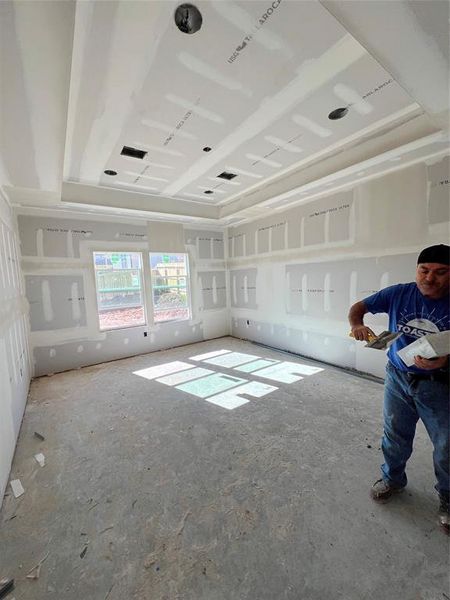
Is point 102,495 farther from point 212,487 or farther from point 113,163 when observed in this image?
point 113,163

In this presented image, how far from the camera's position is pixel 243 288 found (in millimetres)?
5305

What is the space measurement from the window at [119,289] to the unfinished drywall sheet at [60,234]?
312 mm

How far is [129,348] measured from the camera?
4566mm

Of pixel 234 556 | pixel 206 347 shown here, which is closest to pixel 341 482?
pixel 234 556

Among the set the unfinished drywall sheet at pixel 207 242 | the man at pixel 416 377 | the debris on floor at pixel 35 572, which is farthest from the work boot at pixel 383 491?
the unfinished drywall sheet at pixel 207 242

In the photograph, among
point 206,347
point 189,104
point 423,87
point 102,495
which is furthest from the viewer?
point 206,347

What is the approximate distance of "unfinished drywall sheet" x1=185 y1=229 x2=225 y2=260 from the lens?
5118 mm

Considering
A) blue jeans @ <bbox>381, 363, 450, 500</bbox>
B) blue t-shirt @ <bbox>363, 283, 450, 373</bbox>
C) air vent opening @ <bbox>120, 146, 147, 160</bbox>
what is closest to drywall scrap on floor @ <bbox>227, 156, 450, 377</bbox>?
blue t-shirt @ <bbox>363, 283, 450, 373</bbox>

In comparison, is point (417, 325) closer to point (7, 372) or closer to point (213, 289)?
point (7, 372)

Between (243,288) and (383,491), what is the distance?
405 centimetres

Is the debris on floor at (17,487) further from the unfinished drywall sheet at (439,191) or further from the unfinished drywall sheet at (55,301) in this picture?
the unfinished drywall sheet at (439,191)

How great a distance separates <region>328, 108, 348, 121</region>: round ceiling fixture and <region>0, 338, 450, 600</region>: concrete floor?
8.80 ft

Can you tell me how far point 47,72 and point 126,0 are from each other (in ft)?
1.76

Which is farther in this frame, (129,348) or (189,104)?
(129,348)
